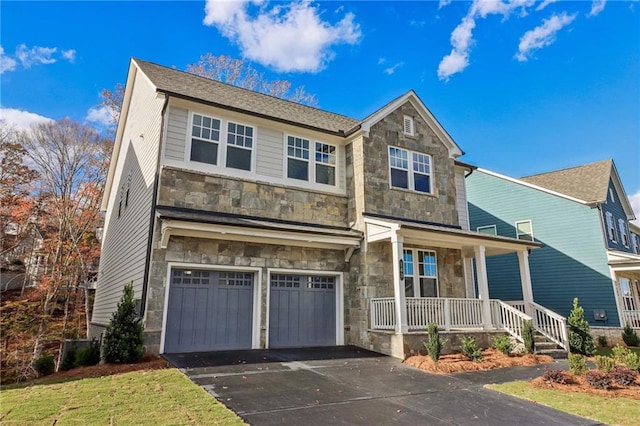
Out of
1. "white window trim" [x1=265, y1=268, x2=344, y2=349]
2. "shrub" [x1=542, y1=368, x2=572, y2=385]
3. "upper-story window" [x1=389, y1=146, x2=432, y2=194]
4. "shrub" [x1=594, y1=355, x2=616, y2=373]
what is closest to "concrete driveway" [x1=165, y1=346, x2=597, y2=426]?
"shrub" [x1=542, y1=368, x2=572, y2=385]

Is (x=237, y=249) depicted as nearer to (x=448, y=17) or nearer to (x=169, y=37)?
(x=169, y=37)

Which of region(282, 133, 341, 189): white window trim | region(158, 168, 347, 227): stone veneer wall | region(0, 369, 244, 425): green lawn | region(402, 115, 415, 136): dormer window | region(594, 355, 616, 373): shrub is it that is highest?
region(402, 115, 415, 136): dormer window

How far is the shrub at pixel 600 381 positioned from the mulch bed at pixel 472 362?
2.19 meters

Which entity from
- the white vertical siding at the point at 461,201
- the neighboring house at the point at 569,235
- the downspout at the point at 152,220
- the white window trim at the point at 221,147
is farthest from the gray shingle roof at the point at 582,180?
the downspout at the point at 152,220

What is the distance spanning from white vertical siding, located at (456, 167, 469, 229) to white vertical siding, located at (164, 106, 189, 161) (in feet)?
33.9

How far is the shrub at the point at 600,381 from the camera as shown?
685cm

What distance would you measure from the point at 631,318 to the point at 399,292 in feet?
44.8

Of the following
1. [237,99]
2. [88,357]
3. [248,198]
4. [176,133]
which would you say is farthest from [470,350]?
[237,99]

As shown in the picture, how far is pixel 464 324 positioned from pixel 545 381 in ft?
12.5

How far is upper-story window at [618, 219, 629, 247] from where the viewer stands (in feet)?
66.3

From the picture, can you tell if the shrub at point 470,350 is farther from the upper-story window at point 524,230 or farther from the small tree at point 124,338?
the upper-story window at point 524,230

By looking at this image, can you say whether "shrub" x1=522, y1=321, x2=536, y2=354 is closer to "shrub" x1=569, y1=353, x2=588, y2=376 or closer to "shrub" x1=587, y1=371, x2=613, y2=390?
"shrub" x1=569, y1=353, x2=588, y2=376

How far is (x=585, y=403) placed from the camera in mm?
5922

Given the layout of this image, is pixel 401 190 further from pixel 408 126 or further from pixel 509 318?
pixel 509 318
